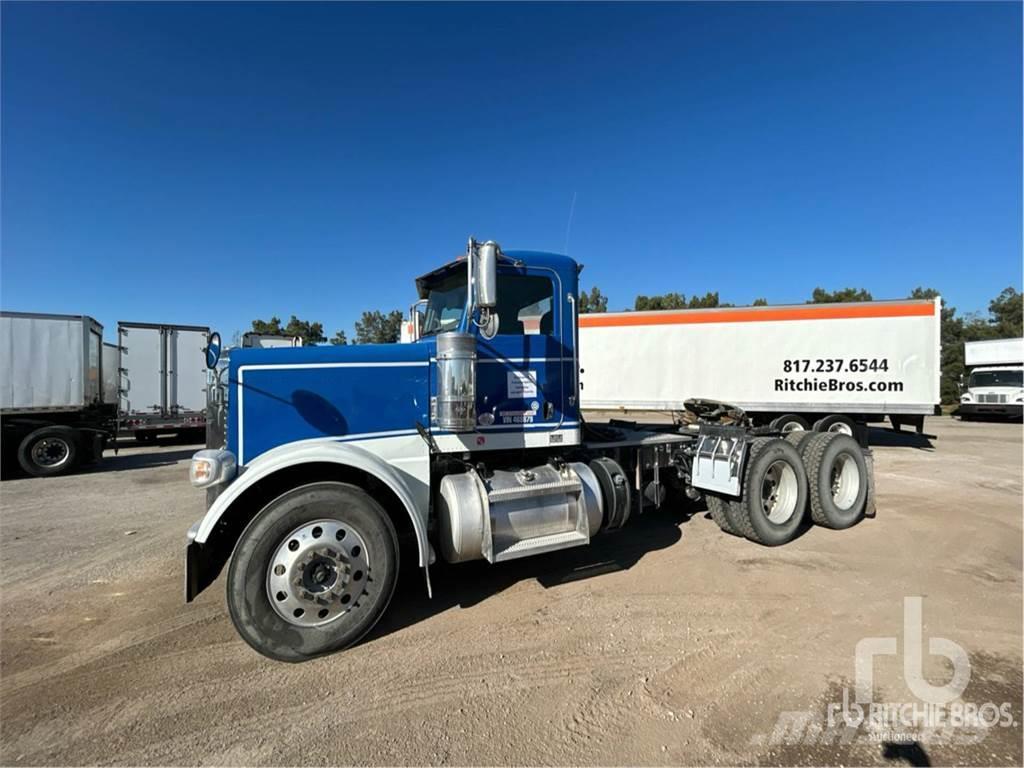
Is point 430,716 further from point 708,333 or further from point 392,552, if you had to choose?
point 708,333

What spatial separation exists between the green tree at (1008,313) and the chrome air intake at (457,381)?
55.5m

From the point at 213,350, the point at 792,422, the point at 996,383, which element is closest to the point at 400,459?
the point at 213,350

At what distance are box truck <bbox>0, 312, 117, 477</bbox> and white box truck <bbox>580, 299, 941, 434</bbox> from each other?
471 inches

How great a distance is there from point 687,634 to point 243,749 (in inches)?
108

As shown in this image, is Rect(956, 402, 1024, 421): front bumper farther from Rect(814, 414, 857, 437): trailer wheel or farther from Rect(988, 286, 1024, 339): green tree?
Rect(988, 286, 1024, 339): green tree

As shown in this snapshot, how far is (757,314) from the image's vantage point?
13.1 meters

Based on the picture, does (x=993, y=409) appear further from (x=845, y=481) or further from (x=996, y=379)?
(x=845, y=481)

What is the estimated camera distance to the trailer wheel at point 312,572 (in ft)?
10.5

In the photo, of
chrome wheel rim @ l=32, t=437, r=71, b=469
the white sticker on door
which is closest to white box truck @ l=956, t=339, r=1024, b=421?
the white sticker on door

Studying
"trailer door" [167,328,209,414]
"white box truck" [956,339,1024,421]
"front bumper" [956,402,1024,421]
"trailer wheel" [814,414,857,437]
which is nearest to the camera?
"trailer wheel" [814,414,857,437]

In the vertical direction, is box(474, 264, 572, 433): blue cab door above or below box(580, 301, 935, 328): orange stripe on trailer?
below

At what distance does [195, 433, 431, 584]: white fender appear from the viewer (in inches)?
131

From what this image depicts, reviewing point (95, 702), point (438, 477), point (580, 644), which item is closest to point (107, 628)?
point (95, 702)

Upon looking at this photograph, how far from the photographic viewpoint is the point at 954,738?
2514 millimetres
